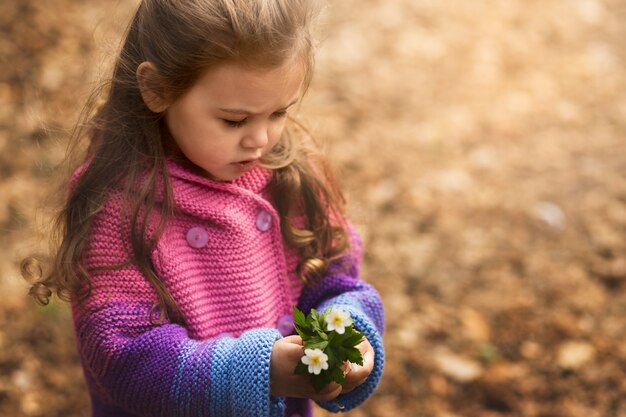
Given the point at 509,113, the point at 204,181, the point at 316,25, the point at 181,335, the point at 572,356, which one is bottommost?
the point at 572,356

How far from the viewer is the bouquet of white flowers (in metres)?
1.68

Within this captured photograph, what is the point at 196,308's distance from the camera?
189cm

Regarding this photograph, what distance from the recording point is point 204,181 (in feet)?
6.17

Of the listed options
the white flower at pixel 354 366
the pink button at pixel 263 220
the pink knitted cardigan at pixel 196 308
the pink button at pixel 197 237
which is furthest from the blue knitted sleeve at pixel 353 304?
the pink button at pixel 197 237

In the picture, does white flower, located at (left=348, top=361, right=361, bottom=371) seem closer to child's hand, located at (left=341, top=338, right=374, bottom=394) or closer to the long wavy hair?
child's hand, located at (left=341, top=338, right=374, bottom=394)

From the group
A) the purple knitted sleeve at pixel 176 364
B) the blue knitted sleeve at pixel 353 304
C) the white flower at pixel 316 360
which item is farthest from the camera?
the blue knitted sleeve at pixel 353 304

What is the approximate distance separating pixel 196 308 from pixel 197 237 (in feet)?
0.53

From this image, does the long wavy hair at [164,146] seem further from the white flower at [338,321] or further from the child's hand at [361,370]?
the white flower at [338,321]

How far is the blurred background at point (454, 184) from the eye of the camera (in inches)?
132

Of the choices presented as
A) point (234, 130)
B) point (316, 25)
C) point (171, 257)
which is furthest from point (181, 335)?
point (316, 25)

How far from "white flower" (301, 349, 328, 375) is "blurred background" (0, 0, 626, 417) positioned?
0.84 meters

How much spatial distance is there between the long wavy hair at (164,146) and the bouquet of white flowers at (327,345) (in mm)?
333

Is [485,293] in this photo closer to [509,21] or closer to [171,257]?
[171,257]

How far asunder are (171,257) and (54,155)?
98.5 inches
